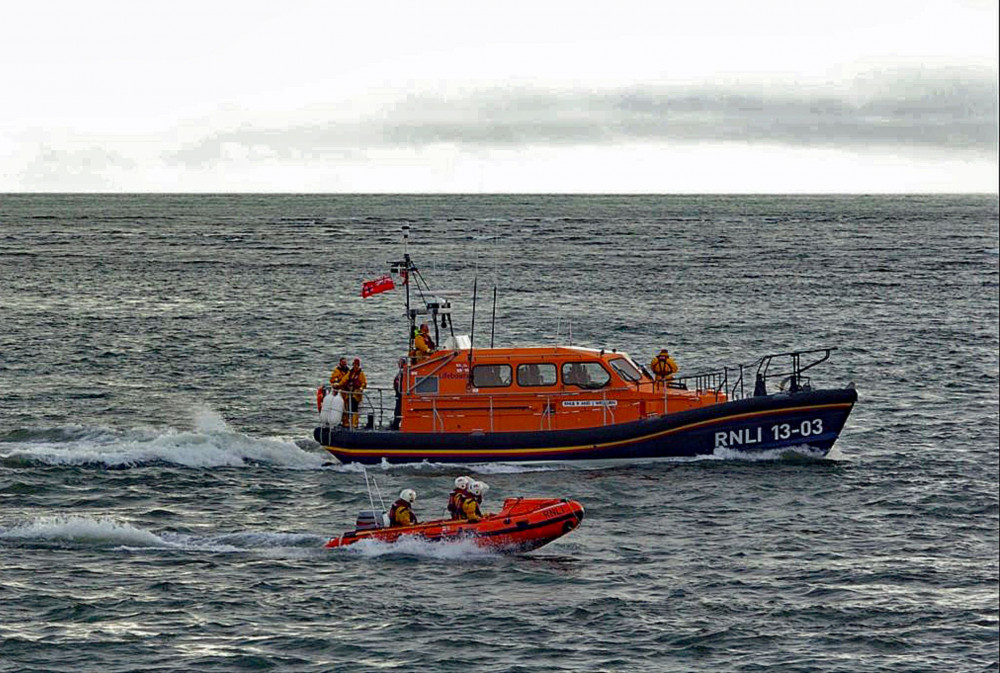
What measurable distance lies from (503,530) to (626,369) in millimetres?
7468

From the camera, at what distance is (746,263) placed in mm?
92438

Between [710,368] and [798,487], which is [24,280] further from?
[798,487]

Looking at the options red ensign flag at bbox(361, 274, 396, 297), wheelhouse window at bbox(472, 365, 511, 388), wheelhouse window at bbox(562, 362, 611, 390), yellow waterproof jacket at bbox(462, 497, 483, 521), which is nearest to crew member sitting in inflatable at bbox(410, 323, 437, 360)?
wheelhouse window at bbox(472, 365, 511, 388)

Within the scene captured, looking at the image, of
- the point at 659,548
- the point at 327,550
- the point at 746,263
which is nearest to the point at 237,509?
the point at 327,550

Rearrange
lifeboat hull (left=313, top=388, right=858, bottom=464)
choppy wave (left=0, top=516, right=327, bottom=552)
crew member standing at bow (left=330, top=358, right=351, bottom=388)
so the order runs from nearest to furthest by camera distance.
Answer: choppy wave (left=0, top=516, right=327, bottom=552)
lifeboat hull (left=313, top=388, right=858, bottom=464)
crew member standing at bow (left=330, top=358, right=351, bottom=388)

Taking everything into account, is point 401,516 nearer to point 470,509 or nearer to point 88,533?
point 470,509

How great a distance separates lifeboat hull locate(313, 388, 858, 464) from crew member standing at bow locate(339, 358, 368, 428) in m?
0.71

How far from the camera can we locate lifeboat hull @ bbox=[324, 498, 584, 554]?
2158 cm

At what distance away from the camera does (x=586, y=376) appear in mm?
27812

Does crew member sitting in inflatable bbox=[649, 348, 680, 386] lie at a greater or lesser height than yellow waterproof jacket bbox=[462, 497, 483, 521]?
greater

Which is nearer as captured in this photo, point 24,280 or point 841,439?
point 841,439

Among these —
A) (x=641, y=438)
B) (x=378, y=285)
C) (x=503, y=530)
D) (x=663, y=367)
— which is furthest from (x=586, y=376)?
(x=503, y=530)

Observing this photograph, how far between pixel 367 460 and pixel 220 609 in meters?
8.72

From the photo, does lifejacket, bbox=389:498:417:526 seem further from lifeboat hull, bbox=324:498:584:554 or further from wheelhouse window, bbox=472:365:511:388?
wheelhouse window, bbox=472:365:511:388
